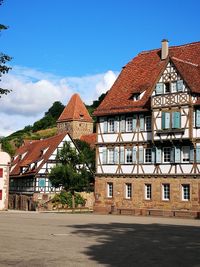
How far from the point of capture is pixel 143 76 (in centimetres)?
4738

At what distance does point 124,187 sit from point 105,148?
168 inches

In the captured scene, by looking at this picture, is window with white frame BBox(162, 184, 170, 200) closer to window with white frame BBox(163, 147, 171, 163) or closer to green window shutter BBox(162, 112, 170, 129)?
window with white frame BBox(163, 147, 171, 163)

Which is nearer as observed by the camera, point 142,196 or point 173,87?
point 173,87

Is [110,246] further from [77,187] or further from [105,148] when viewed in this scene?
[77,187]

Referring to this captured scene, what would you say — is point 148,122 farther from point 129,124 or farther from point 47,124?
point 47,124

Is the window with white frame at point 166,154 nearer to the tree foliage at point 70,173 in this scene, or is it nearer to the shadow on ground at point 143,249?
the tree foliage at point 70,173

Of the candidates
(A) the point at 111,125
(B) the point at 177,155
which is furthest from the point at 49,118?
(B) the point at 177,155

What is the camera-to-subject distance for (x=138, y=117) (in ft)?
146

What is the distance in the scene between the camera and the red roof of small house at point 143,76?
4259 centimetres

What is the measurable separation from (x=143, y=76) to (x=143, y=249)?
3205 centimetres

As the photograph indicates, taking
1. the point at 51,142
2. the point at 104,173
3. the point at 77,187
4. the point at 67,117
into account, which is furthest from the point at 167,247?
the point at 67,117

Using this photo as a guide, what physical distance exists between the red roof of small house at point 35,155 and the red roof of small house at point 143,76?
15.1 metres

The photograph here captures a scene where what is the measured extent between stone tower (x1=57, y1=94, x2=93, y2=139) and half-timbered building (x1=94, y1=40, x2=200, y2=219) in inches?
2657

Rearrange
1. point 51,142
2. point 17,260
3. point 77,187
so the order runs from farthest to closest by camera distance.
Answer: point 51,142 → point 77,187 → point 17,260
